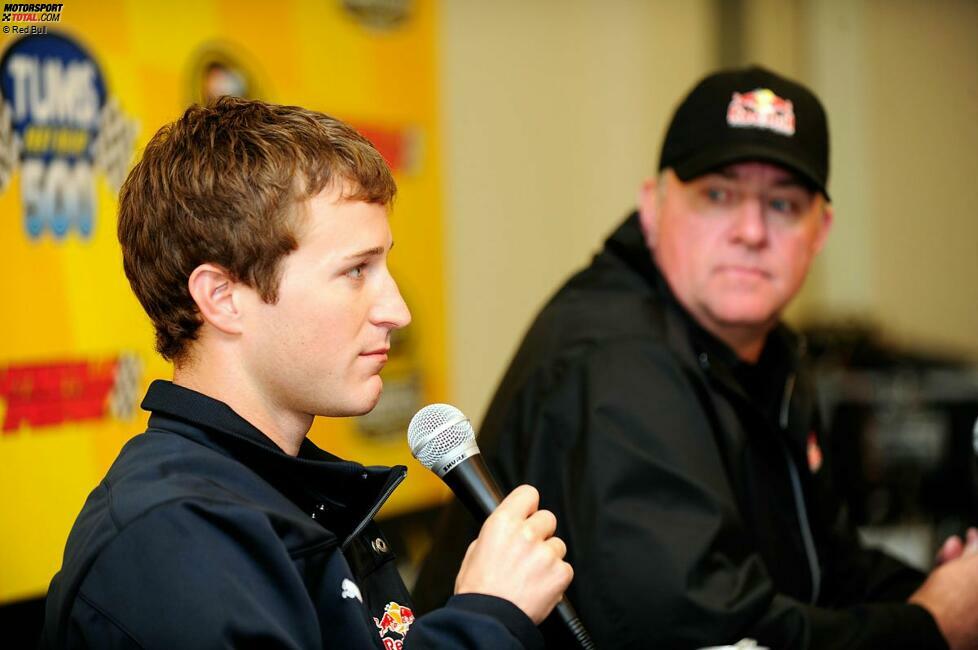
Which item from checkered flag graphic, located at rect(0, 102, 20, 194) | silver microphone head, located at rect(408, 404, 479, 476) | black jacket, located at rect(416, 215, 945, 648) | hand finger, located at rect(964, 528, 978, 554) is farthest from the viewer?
checkered flag graphic, located at rect(0, 102, 20, 194)

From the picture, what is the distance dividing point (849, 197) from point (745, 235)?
3556 millimetres

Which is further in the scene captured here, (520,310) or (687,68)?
(687,68)

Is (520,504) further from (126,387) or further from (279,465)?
(126,387)

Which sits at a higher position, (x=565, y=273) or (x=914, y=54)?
(x=914, y=54)

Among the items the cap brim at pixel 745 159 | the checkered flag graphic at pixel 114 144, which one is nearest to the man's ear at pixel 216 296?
the cap brim at pixel 745 159

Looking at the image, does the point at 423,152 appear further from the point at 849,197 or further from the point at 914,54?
the point at 914,54

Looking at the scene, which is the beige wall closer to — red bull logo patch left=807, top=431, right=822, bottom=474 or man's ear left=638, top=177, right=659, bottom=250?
man's ear left=638, top=177, right=659, bottom=250

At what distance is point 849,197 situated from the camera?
17.3ft

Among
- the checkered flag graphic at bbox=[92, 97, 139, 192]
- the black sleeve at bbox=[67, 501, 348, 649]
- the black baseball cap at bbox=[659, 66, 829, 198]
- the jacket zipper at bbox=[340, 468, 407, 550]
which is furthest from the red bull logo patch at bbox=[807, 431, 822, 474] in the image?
the checkered flag graphic at bbox=[92, 97, 139, 192]

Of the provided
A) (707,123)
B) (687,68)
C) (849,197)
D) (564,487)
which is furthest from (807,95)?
(849,197)

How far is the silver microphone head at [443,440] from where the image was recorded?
1253mm

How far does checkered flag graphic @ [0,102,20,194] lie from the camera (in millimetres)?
2072

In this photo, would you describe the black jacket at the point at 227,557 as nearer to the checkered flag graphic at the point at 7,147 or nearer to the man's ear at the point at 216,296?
the man's ear at the point at 216,296

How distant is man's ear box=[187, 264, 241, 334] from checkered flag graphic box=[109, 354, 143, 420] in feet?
3.93
